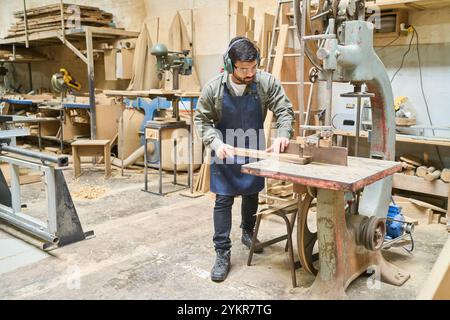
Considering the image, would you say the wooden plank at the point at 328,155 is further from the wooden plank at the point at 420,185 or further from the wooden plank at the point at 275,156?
the wooden plank at the point at 420,185

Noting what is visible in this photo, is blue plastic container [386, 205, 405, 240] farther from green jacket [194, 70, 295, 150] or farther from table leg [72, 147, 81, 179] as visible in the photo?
table leg [72, 147, 81, 179]

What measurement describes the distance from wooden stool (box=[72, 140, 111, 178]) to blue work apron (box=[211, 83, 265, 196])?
9.23 feet

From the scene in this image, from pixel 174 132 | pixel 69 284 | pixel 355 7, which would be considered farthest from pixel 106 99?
pixel 355 7

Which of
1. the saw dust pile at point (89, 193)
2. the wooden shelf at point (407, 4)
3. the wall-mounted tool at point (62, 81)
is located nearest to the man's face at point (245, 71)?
the wooden shelf at point (407, 4)

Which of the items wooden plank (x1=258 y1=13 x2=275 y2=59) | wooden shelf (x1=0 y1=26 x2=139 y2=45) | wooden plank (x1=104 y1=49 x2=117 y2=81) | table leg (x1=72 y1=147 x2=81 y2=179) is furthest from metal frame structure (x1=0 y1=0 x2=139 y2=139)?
wooden plank (x1=258 y1=13 x2=275 y2=59)

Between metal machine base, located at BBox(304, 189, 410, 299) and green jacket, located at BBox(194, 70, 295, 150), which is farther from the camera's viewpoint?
green jacket, located at BBox(194, 70, 295, 150)

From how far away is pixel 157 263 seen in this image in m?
2.75

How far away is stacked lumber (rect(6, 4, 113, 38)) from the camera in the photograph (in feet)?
19.5

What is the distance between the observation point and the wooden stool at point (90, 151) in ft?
16.6

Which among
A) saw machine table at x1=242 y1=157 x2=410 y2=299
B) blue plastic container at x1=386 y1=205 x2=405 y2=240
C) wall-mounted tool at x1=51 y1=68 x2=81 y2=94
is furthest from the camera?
wall-mounted tool at x1=51 y1=68 x2=81 y2=94

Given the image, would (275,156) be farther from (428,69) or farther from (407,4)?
(428,69)

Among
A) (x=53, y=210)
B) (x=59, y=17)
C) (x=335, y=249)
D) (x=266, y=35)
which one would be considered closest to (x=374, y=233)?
→ (x=335, y=249)

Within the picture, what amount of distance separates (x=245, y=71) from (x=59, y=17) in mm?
4790

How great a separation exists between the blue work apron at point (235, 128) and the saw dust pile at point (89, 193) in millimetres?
2120
